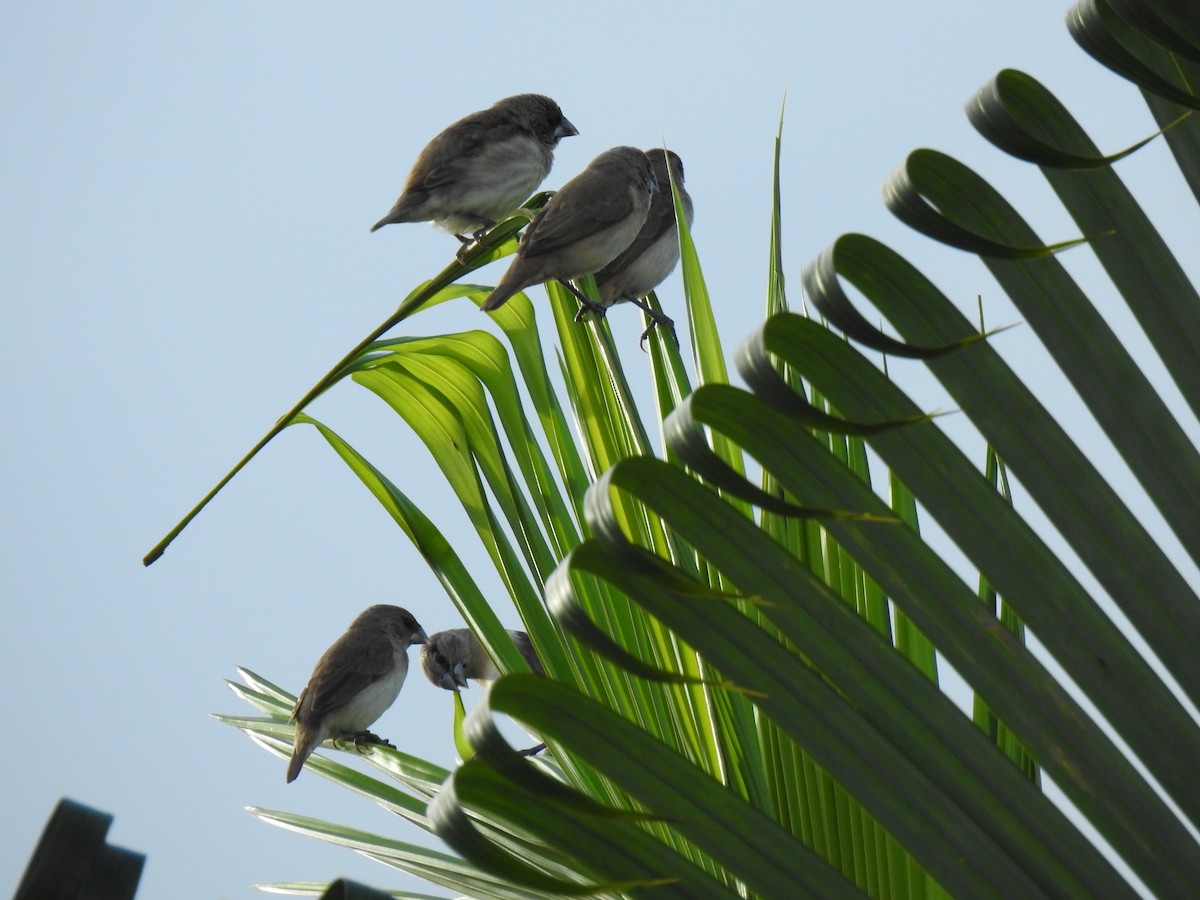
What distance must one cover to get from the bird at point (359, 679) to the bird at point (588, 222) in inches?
108

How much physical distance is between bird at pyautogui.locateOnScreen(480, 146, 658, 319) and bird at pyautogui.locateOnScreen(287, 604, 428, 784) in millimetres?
2731

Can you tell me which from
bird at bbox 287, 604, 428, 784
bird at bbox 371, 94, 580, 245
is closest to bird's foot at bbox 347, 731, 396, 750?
bird at bbox 287, 604, 428, 784

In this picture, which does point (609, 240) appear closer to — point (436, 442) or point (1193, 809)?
point (436, 442)

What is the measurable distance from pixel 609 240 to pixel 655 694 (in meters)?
3.44

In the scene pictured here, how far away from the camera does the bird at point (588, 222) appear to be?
462 centimetres

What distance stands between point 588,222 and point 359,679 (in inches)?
122

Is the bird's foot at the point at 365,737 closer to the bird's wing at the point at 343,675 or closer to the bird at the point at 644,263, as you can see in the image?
the bird's wing at the point at 343,675

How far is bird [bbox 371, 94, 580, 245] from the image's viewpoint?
627cm

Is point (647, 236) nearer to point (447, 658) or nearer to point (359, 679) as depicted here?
point (359, 679)

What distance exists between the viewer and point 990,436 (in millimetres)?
1094

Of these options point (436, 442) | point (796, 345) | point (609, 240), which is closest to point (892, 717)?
point (796, 345)

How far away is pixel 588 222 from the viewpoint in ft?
16.9

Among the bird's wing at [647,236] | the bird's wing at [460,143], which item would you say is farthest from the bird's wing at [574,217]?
the bird's wing at [460,143]

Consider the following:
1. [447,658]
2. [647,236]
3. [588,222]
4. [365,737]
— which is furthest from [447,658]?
[588,222]
